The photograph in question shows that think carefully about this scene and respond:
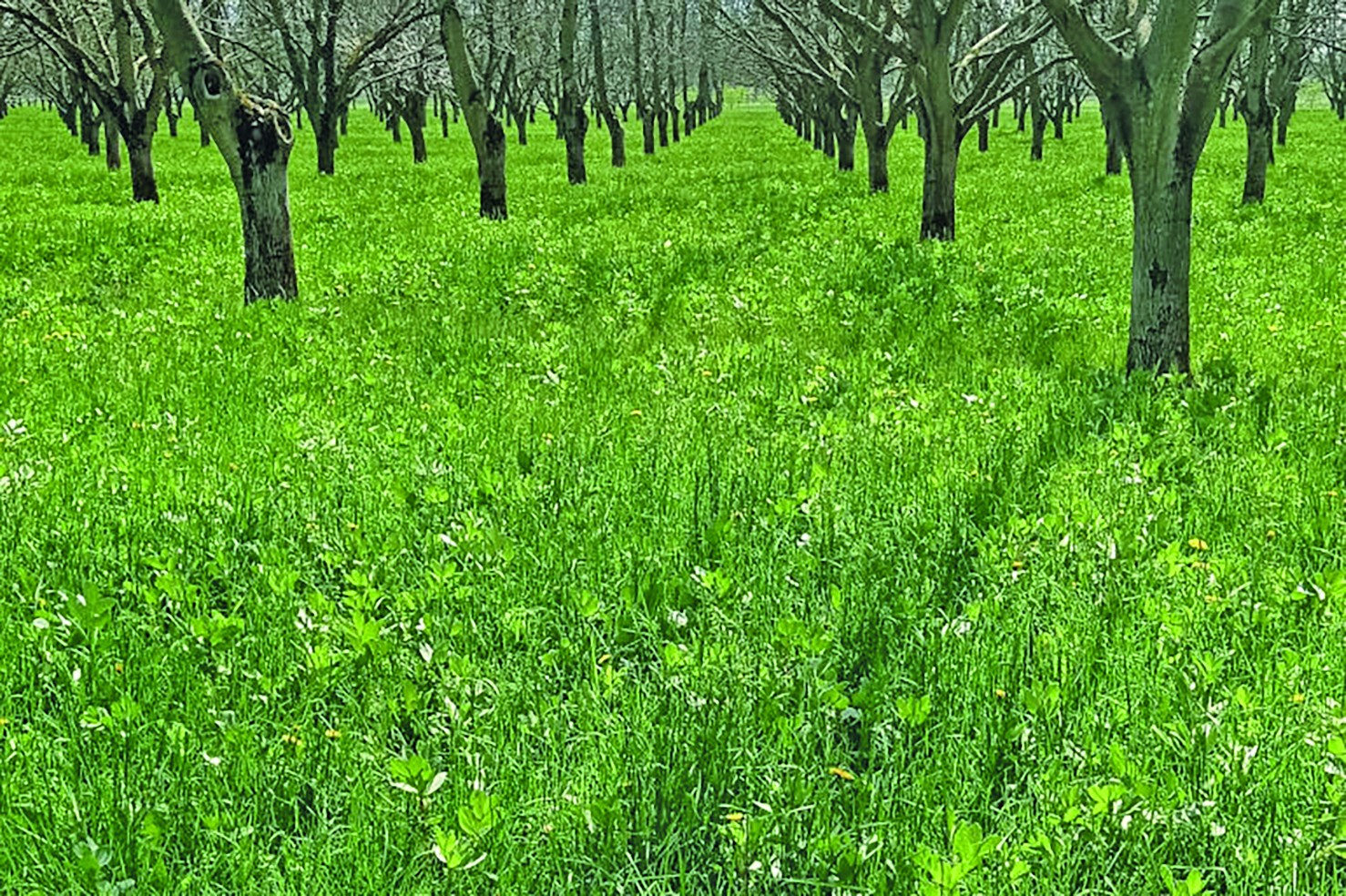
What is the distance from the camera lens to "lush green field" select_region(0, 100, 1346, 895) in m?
2.53

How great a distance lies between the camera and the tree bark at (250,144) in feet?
31.1

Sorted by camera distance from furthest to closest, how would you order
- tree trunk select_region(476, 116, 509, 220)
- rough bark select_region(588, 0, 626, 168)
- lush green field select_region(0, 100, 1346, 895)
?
rough bark select_region(588, 0, 626, 168), tree trunk select_region(476, 116, 509, 220), lush green field select_region(0, 100, 1346, 895)

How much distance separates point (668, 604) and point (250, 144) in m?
7.90

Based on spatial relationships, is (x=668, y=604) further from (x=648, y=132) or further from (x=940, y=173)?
(x=648, y=132)

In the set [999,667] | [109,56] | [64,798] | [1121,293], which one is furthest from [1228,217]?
[109,56]

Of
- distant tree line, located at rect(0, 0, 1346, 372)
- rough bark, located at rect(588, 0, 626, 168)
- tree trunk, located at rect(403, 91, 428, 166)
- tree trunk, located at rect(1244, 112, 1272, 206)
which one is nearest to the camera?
distant tree line, located at rect(0, 0, 1346, 372)

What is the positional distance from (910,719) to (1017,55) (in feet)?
50.0

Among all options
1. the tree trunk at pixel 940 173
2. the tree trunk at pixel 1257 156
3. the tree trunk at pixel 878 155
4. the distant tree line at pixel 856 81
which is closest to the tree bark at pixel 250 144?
the distant tree line at pixel 856 81

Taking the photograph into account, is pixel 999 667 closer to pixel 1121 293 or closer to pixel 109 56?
pixel 1121 293

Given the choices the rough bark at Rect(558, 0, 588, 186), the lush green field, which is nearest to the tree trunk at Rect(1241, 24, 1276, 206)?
the lush green field

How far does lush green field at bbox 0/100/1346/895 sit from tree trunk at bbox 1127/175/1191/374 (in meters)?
0.35

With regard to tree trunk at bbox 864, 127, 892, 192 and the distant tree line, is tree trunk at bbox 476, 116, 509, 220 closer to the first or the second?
the distant tree line

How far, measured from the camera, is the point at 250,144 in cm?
980

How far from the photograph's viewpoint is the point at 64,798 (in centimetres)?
264
